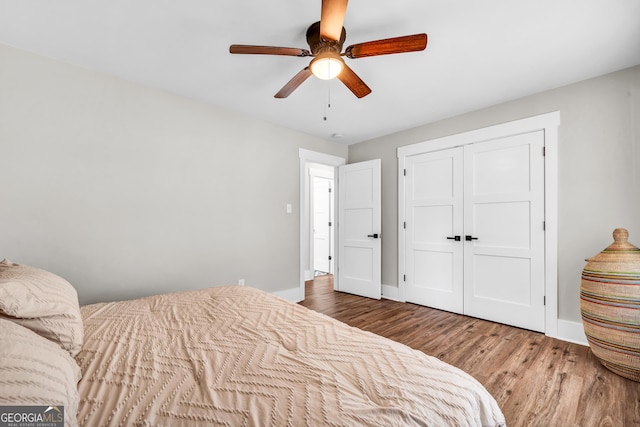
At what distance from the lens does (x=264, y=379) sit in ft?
3.13

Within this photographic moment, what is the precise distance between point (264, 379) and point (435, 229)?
314 centimetres

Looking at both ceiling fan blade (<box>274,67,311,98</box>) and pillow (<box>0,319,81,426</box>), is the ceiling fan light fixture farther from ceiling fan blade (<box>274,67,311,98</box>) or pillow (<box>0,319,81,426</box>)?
pillow (<box>0,319,81,426</box>)

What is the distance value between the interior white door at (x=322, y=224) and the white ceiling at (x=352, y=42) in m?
2.98

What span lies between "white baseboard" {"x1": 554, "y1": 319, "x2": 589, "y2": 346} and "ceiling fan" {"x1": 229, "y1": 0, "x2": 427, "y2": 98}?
2.86 meters

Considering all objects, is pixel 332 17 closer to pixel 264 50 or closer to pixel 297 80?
pixel 264 50

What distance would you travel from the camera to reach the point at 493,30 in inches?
73.8

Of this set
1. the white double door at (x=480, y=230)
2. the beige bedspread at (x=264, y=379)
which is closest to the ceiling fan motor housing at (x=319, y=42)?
the beige bedspread at (x=264, y=379)

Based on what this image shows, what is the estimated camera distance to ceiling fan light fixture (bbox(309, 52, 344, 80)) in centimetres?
168

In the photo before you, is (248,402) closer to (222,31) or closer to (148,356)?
(148,356)

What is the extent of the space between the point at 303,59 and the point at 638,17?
2241 mm

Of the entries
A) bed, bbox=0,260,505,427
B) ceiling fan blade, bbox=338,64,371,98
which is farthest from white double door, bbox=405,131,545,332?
bed, bbox=0,260,505,427

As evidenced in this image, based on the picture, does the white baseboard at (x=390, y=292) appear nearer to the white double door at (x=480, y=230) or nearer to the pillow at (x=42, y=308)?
the white double door at (x=480, y=230)

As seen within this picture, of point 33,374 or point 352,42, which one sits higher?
point 352,42

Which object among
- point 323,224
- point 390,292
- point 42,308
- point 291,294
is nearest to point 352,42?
point 42,308
